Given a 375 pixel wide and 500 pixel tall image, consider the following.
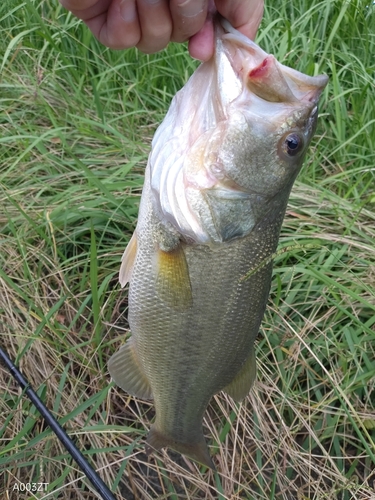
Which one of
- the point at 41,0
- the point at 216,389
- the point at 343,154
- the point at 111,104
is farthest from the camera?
the point at 41,0

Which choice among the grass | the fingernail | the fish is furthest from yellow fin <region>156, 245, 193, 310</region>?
the fingernail

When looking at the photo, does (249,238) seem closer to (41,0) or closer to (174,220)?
(174,220)

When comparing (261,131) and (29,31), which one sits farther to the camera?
(29,31)

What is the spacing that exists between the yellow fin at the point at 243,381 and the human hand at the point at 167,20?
986 millimetres

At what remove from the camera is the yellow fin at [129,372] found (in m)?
1.81

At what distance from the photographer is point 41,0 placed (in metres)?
3.90

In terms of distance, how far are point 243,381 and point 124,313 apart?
94 centimetres

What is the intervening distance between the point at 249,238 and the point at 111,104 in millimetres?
2308

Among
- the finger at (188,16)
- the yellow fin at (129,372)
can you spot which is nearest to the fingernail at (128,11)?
the finger at (188,16)

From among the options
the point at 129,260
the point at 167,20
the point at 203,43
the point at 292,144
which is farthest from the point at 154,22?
the point at 129,260

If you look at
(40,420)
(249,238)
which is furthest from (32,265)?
(249,238)

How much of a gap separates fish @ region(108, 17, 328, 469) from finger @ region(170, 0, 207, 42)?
0.28 ft

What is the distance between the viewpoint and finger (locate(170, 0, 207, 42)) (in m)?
1.34

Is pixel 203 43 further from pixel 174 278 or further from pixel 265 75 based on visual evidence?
pixel 174 278
